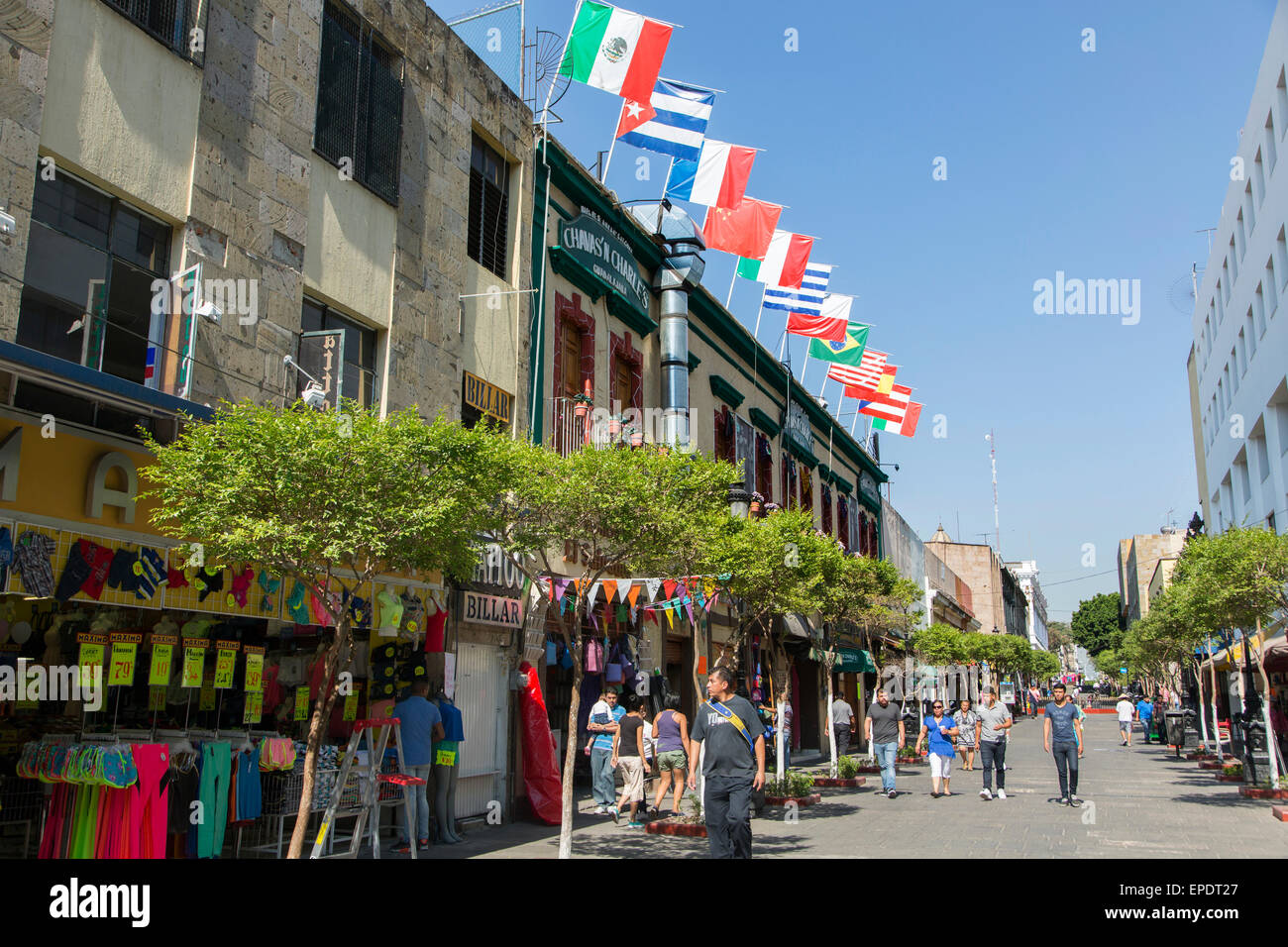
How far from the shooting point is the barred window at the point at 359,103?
11.9m

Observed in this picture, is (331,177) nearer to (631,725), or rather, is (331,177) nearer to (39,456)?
(39,456)

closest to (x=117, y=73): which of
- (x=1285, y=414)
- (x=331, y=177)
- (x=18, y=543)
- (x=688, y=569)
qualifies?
(x=331, y=177)

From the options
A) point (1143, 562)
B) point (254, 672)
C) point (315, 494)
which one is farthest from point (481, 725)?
point (1143, 562)

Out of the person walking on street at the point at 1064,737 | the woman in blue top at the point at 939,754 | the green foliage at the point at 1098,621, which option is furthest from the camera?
the green foliage at the point at 1098,621

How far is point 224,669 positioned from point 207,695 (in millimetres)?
1209

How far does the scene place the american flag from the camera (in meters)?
29.3

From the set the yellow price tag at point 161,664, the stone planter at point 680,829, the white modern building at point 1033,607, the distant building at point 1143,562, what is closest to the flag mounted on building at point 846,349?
the stone planter at point 680,829

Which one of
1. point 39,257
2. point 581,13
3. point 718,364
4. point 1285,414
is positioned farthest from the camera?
point 1285,414

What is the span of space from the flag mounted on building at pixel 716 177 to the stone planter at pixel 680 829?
11.7 metres

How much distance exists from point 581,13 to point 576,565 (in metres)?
8.96

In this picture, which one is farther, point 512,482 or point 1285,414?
point 1285,414

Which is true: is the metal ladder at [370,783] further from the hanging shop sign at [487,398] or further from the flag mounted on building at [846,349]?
the flag mounted on building at [846,349]

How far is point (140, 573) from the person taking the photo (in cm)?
869

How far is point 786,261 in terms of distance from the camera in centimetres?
2403
